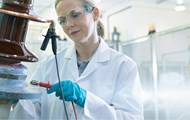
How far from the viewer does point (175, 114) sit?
2336mm

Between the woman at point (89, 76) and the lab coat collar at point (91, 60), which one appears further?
the lab coat collar at point (91, 60)

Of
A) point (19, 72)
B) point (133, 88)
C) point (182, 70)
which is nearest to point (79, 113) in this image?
point (133, 88)

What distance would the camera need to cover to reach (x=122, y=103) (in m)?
1.03

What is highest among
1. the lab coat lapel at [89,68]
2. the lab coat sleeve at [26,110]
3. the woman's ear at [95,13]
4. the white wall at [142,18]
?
the white wall at [142,18]

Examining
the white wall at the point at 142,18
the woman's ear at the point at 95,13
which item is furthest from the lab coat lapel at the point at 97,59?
the white wall at the point at 142,18

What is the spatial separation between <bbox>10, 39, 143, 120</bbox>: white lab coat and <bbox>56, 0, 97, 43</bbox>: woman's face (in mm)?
147

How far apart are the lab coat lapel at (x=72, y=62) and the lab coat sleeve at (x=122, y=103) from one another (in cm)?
19

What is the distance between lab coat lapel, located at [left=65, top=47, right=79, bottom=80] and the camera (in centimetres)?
117

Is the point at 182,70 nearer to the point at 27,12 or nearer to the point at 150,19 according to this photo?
the point at 27,12

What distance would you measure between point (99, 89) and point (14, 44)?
564 millimetres

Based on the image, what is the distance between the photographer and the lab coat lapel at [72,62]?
1.17 meters

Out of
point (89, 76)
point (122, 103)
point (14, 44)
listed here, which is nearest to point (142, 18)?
point (89, 76)

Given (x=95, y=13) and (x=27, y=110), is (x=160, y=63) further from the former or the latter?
(x=27, y=110)

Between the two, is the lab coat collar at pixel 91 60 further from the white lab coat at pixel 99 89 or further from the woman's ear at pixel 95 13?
the woman's ear at pixel 95 13
